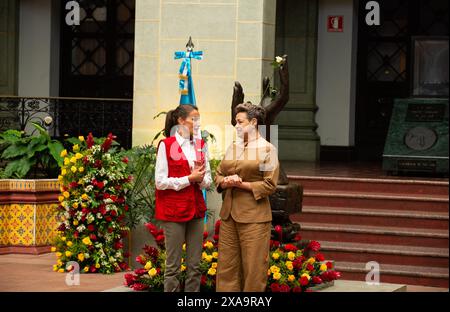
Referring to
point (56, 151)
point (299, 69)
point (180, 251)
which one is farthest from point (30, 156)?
point (299, 69)

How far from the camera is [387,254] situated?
43.1 ft

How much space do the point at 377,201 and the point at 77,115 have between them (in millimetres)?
5557

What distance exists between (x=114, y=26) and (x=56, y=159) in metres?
6.97

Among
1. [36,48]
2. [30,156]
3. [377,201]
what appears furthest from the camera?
[36,48]

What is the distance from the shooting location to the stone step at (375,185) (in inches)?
561

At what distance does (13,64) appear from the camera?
20484 mm

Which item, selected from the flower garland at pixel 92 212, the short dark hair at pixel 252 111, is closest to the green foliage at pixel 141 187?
the flower garland at pixel 92 212

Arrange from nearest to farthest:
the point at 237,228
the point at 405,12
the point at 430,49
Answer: the point at 237,228 → the point at 430,49 → the point at 405,12

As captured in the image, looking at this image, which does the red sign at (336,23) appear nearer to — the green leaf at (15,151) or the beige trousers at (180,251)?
the green leaf at (15,151)

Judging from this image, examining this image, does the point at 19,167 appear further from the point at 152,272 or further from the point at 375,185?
the point at 375,185

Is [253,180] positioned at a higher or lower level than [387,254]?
higher

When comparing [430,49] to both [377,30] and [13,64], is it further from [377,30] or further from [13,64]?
[13,64]
